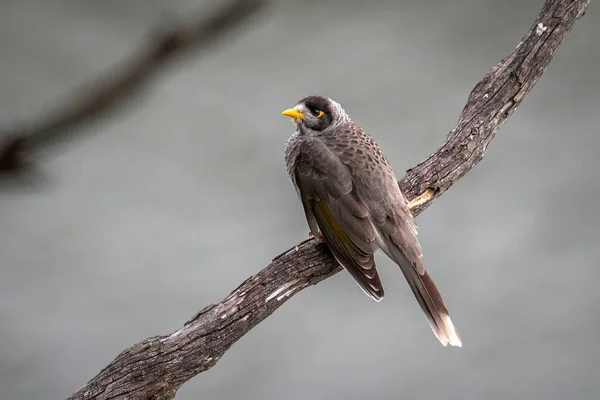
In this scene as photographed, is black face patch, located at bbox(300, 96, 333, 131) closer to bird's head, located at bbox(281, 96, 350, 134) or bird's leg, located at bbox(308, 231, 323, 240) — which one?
bird's head, located at bbox(281, 96, 350, 134)

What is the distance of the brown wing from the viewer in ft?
10.0

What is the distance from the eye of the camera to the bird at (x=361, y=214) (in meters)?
3.08

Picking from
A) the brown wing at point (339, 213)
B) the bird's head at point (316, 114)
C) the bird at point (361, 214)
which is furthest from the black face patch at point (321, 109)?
the brown wing at point (339, 213)

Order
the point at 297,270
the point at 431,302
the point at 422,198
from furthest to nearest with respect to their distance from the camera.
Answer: the point at 422,198
the point at 431,302
the point at 297,270

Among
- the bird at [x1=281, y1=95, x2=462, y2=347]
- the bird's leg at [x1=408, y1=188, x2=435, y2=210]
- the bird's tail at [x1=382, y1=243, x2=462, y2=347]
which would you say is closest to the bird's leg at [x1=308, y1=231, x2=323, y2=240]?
the bird at [x1=281, y1=95, x2=462, y2=347]

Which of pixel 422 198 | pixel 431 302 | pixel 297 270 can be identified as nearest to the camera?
pixel 297 270

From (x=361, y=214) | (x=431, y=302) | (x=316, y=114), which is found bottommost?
(x=431, y=302)

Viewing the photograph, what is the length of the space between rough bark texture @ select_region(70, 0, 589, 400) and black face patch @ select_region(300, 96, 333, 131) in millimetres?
497

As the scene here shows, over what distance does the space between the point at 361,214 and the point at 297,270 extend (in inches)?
16.0

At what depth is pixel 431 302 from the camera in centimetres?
314

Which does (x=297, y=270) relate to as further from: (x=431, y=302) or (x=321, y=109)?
(x=321, y=109)

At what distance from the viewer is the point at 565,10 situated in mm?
3451

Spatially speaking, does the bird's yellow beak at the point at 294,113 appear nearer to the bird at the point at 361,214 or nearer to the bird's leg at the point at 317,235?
the bird at the point at 361,214

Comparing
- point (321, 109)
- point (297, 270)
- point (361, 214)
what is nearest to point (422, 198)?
point (361, 214)
